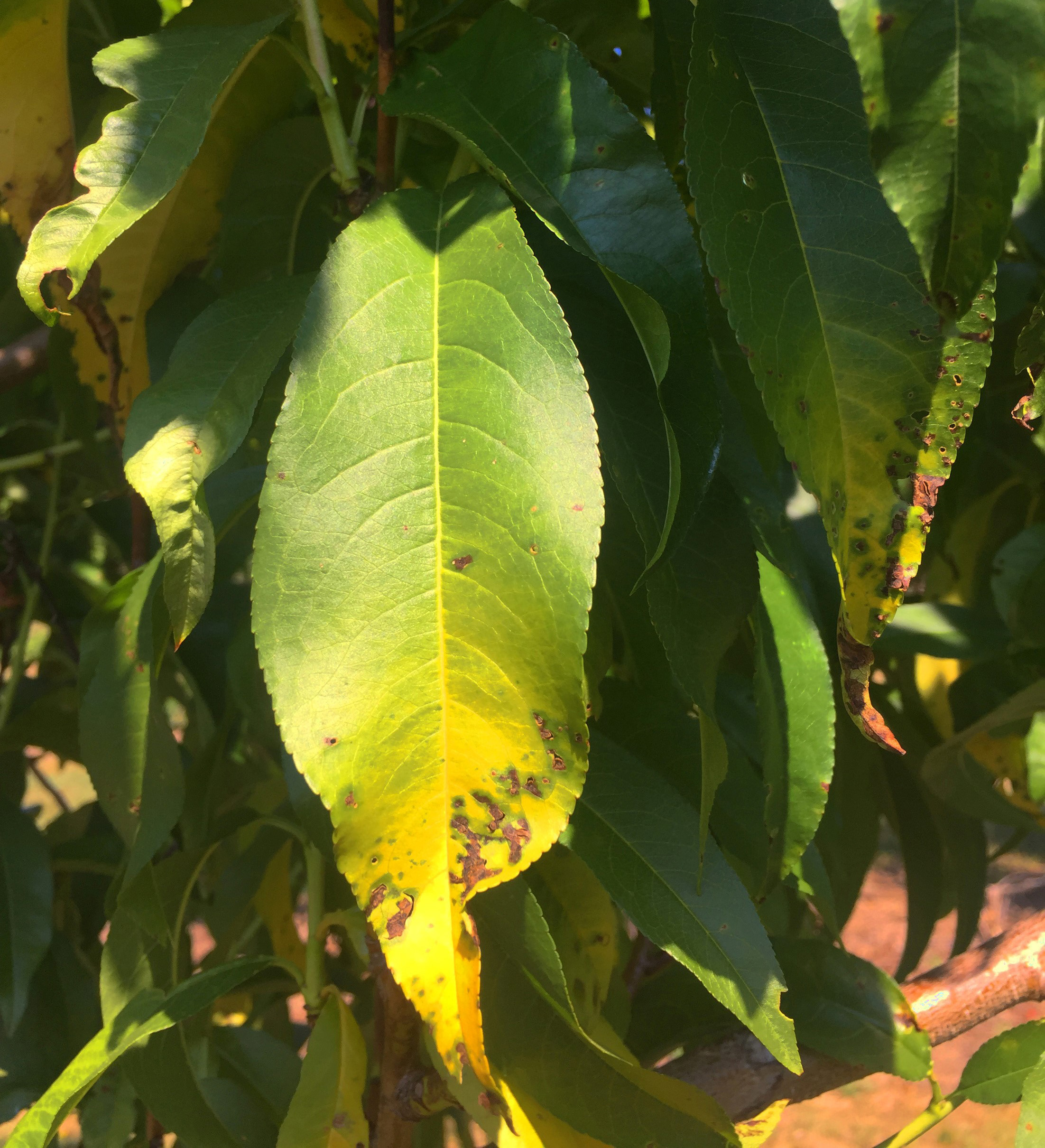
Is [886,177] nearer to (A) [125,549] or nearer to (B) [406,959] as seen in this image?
(B) [406,959]

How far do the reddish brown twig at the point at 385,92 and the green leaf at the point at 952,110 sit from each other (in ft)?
0.70

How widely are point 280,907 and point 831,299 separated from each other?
56cm

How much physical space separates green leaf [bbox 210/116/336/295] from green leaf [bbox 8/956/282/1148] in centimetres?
35

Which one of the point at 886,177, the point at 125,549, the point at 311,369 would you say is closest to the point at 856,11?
the point at 886,177

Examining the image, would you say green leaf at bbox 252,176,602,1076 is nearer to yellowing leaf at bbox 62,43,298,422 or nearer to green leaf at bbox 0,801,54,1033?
yellowing leaf at bbox 62,43,298,422

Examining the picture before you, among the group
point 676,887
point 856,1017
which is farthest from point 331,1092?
point 856,1017

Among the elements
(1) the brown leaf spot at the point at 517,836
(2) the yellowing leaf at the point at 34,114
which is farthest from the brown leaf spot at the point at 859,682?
(2) the yellowing leaf at the point at 34,114

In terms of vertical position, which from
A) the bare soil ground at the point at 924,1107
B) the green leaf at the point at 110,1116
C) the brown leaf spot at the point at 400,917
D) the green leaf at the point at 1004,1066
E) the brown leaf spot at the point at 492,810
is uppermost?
the brown leaf spot at the point at 492,810

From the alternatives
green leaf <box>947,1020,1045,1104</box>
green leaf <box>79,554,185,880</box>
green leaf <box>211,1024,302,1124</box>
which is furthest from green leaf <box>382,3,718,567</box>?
green leaf <box>211,1024,302,1124</box>

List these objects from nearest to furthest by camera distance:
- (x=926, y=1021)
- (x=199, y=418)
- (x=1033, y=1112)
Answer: (x=199, y=418) < (x=1033, y=1112) < (x=926, y=1021)

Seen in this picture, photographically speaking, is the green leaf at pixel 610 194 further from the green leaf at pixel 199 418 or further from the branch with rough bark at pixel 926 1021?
the branch with rough bark at pixel 926 1021

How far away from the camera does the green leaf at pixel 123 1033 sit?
449 mm

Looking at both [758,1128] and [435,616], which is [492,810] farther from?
[758,1128]

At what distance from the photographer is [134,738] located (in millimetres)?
521
